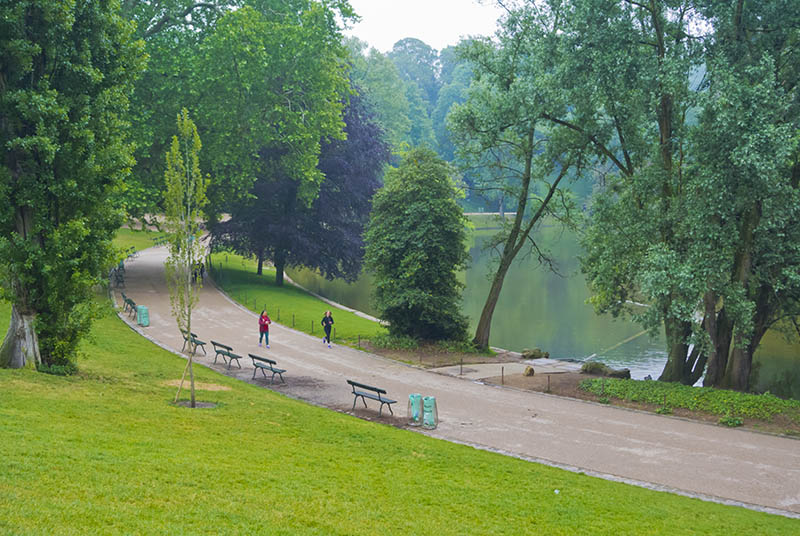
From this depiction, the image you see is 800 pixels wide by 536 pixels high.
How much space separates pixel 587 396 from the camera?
71.7 ft

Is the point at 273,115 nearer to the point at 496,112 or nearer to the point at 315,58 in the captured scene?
the point at 315,58

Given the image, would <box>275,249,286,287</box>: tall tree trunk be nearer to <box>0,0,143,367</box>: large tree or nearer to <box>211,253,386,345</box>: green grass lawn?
<box>211,253,386,345</box>: green grass lawn

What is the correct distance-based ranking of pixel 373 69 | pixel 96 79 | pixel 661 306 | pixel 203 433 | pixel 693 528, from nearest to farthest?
1. pixel 693 528
2. pixel 203 433
3. pixel 96 79
4. pixel 661 306
5. pixel 373 69

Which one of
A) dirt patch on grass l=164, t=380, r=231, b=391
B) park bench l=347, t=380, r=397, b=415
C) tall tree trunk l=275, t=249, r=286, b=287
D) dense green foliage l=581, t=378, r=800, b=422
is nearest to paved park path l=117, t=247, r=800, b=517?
park bench l=347, t=380, r=397, b=415

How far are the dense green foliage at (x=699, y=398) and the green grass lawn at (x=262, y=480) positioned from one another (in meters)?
7.21

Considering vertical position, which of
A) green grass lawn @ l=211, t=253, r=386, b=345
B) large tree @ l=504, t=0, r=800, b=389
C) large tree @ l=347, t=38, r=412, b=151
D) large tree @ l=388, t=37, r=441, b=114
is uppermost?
large tree @ l=388, t=37, r=441, b=114

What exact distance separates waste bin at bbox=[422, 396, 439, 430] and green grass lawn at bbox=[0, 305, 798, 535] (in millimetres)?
1170

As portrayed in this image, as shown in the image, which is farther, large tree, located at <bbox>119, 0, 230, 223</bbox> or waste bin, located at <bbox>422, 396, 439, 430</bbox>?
large tree, located at <bbox>119, 0, 230, 223</bbox>

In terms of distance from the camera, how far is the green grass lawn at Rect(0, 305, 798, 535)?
8.69 metres

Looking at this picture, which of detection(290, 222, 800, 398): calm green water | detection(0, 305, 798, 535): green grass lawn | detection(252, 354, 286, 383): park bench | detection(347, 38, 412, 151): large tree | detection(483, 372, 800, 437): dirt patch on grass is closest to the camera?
detection(0, 305, 798, 535): green grass lawn

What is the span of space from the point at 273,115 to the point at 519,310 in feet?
65.4

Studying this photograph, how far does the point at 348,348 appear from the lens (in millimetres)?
28641

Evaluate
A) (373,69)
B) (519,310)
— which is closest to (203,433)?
(519,310)

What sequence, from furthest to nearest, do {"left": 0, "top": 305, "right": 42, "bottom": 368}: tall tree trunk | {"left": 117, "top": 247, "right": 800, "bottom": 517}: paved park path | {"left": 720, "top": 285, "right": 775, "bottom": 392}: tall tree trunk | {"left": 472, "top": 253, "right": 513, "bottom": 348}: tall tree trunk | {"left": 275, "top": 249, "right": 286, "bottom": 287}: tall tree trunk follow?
{"left": 275, "top": 249, "right": 286, "bottom": 287}: tall tree trunk, {"left": 472, "top": 253, "right": 513, "bottom": 348}: tall tree trunk, {"left": 720, "top": 285, "right": 775, "bottom": 392}: tall tree trunk, {"left": 0, "top": 305, "right": 42, "bottom": 368}: tall tree trunk, {"left": 117, "top": 247, "right": 800, "bottom": 517}: paved park path
